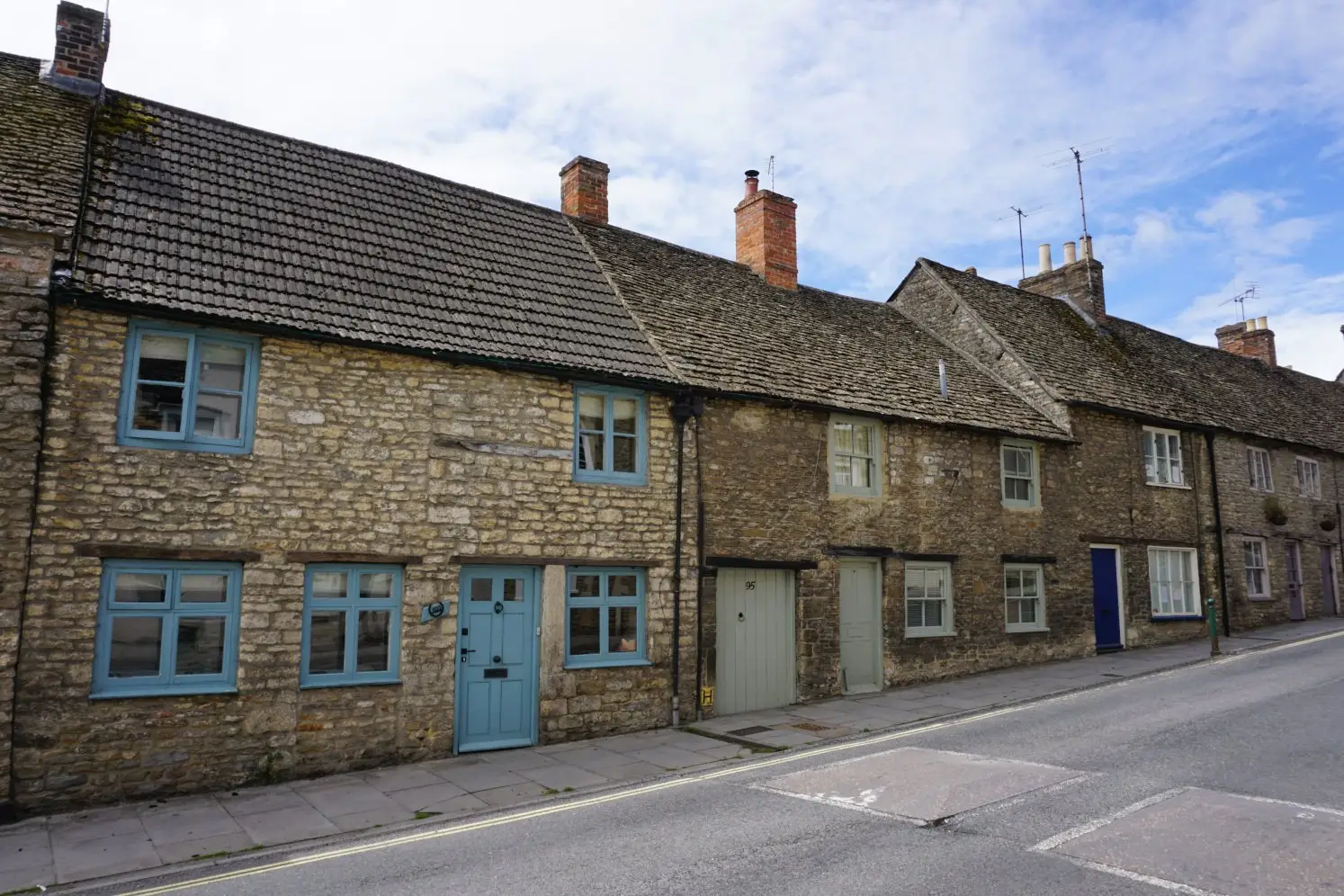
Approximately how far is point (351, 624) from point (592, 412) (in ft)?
14.0

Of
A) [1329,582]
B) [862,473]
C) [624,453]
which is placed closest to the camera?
[624,453]

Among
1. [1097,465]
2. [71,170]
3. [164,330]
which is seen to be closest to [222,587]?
[164,330]

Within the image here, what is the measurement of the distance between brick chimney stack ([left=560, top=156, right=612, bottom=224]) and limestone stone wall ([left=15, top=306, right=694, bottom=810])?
261 inches

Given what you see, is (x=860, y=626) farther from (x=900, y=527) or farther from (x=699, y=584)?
(x=699, y=584)

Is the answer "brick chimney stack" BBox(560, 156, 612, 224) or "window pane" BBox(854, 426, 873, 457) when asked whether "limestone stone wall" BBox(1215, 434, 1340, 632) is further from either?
"brick chimney stack" BBox(560, 156, 612, 224)

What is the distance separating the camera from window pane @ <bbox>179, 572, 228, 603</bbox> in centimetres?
938

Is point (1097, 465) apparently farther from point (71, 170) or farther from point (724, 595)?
point (71, 170)

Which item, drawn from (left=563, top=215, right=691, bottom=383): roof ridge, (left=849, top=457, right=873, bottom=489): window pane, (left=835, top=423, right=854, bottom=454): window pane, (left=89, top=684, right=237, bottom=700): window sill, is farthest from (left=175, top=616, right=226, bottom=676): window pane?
(left=849, top=457, right=873, bottom=489): window pane

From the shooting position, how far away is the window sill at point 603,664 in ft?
37.9

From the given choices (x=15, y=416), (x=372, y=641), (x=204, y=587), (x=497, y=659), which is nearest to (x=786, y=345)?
(x=497, y=659)

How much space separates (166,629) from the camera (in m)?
9.20

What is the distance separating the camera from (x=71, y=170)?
10.2 metres

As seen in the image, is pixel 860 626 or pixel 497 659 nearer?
pixel 497 659

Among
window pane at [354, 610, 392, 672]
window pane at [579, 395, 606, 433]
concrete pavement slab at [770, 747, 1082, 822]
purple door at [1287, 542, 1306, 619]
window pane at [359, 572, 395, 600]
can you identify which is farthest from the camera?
purple door at [1287, 542, 1306, 619]
